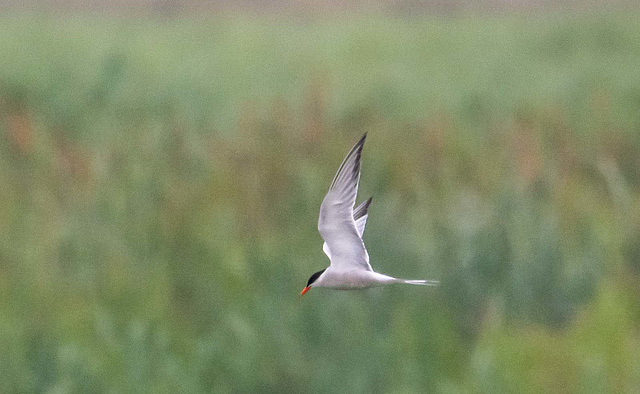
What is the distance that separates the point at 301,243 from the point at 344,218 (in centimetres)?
221

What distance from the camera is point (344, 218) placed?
404 cm

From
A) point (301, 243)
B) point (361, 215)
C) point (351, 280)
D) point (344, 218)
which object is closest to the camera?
point (351, 280)

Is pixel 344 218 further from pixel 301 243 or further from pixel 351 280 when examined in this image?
pixel 301 243

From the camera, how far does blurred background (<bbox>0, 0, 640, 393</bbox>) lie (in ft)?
19.7

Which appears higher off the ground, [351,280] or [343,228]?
[343,228]

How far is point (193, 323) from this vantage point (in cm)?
631

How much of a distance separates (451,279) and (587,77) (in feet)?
14.5

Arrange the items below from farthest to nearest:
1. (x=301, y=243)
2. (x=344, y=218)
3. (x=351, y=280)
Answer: (x=301, y=243)
(x=344, y=218)
(x=351, y=280)

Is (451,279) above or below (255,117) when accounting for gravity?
below

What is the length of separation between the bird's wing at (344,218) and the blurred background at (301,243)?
150cm

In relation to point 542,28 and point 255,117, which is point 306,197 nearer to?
point 255,117

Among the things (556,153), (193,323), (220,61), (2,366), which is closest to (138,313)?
(193,323)

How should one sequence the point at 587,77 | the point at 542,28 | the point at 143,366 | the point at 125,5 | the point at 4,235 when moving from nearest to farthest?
the point at 143,366, the point at 4,235, the point at 587,77, the point at 542,28, the point at 125,5

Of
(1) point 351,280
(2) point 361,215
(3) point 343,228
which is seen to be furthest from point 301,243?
(1) point 351,280
